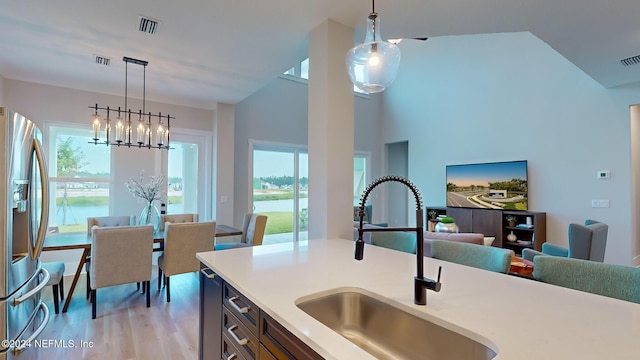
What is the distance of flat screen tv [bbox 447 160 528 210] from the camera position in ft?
17.4

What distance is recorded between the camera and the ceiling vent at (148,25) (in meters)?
2.59

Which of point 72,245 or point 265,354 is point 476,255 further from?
point 72,245

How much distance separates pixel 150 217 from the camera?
3885 millimetres

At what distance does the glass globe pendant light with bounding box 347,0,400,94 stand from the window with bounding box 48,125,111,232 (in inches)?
169

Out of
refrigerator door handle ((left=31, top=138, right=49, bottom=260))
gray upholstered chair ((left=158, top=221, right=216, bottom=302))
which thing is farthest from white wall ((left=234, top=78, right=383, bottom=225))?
refrigerator door handle ((left=31, top=138, right=49, bottom=260))

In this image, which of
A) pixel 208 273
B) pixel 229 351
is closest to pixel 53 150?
pixel 208 273

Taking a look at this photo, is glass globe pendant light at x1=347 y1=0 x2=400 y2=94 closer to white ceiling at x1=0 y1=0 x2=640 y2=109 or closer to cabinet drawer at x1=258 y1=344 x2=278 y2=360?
white ceiling at x1=0 y1=0 x2=640 y2=109

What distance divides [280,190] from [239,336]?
A: 190 inches

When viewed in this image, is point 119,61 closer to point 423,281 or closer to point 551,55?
point 423,281

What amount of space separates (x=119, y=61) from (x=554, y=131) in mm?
6349

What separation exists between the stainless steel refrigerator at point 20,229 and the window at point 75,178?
105 inches

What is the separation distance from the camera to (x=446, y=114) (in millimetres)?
6441

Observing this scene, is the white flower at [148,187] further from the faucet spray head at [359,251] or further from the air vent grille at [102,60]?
the faucet spray head at [359,251]

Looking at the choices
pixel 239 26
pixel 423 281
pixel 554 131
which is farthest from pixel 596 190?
pixel 239 26
